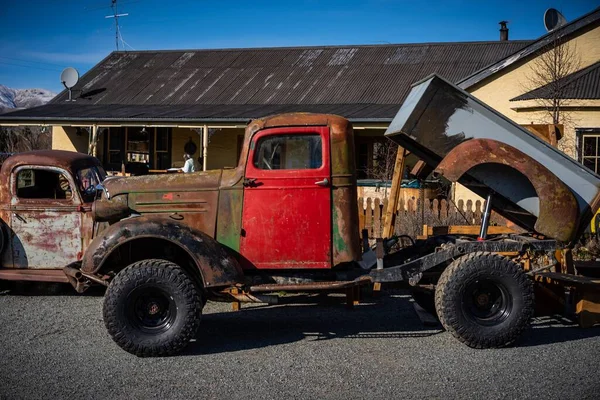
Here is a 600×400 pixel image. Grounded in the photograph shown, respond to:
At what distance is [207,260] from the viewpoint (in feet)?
19.7

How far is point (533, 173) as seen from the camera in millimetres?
6215

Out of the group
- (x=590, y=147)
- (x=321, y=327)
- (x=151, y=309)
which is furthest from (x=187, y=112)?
(x=151, y=309)

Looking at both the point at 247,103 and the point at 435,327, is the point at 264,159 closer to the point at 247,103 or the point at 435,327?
the point at 435,327

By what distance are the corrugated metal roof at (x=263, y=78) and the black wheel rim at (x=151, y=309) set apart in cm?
1386

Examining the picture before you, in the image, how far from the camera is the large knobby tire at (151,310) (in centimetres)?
589

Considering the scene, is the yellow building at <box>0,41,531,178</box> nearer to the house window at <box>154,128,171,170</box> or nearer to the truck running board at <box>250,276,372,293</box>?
the house window at <box>154,128,171,170</box>

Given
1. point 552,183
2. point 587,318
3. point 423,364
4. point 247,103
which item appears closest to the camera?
point 423,364

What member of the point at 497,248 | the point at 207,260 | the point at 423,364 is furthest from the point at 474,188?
the point at 207,260

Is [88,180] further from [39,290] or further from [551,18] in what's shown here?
[551,18]

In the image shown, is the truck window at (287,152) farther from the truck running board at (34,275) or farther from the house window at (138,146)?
the house window at (138,146)

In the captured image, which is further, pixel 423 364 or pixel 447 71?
pixel 447 71

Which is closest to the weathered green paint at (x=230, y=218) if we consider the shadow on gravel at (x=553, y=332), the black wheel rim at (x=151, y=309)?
the black wheel rim at (x=151, y=309)

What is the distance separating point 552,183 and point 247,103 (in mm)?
17140

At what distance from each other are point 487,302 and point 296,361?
197 cm
